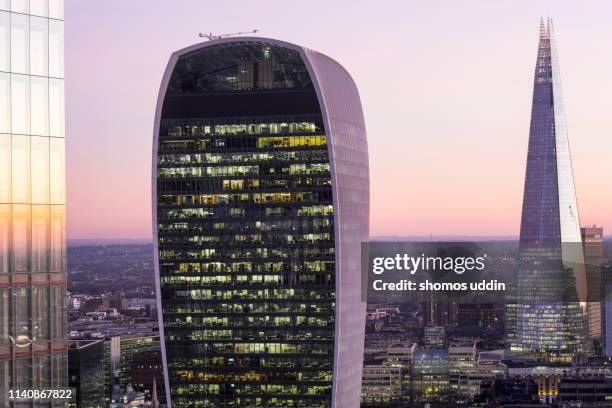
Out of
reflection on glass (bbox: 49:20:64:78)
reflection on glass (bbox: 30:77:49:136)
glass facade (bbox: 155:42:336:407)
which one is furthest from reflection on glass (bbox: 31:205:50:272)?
glass facade (bbox: 155:42:336:407)

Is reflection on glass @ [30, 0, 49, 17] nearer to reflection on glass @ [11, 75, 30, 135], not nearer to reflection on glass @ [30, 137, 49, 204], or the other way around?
reflection on glass @ [11, 75, 30, 135]

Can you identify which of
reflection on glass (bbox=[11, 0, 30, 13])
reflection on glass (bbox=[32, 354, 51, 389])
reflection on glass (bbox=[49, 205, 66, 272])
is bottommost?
reflection on glass (bbox=[32, 354, 51, 389])

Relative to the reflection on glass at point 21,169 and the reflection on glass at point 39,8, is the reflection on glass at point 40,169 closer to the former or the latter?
the reflection on glass at point 21,169

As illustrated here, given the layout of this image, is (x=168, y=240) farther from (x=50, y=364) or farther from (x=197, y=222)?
(x=50, y=364)

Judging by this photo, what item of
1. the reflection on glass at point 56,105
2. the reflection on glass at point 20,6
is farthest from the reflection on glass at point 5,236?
the reflection on glass at point 20,6

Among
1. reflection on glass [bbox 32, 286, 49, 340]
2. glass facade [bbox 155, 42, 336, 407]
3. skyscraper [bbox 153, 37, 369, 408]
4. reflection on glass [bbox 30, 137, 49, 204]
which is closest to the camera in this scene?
reflection on glass [bbox 30, 137, 49, 204]

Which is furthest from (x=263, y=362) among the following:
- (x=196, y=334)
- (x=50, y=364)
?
(x=50, y=364)

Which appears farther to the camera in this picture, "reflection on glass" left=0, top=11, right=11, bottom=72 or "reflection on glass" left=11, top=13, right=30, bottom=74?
"reflection on glass" left=11, top=13, right=30, bottom=74

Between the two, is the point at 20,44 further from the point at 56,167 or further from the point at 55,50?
the point at 56,167
